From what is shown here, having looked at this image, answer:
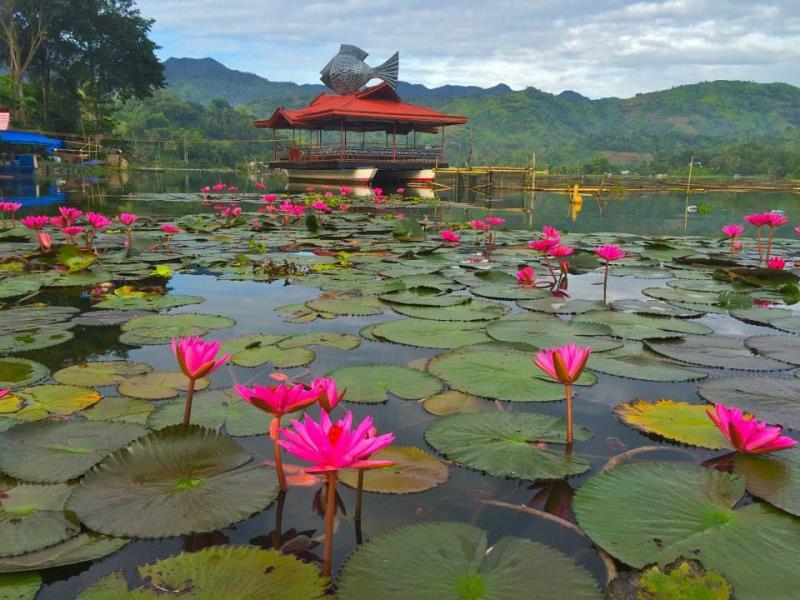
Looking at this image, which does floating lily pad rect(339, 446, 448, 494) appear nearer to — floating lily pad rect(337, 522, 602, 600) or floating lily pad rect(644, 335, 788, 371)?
floating lily pad rect(337, 522, 602, 600)

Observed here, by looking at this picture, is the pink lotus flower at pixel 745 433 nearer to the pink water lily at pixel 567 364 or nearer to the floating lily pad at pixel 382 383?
the pink water lily at pixel 567 364

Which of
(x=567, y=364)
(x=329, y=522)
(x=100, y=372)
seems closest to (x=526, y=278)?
(x=567, y=364)

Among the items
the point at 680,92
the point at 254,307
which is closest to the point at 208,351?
the point at 254,307

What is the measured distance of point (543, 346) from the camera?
96.5 inches

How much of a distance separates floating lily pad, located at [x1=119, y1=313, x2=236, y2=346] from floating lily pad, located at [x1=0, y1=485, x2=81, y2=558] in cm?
123

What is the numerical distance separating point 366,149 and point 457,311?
21414mm

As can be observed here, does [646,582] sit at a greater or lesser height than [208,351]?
lesser

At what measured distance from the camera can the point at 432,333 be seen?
2.65m

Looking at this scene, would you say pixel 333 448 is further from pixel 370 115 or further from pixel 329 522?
pixel 370 115

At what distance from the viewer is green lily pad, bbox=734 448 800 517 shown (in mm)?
1245

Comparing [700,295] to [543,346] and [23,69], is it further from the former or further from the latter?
[23,69]

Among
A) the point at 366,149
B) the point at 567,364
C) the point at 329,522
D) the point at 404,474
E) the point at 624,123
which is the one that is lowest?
the point at 404,474

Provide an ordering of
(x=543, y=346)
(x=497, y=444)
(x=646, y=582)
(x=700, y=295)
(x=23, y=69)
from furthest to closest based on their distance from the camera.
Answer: (x=23, y=69)
(x=700, y=295)
(x=543, y=346)
(x=497, y=444)
(x=646, y=582)

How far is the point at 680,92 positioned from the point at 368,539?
441 ft
